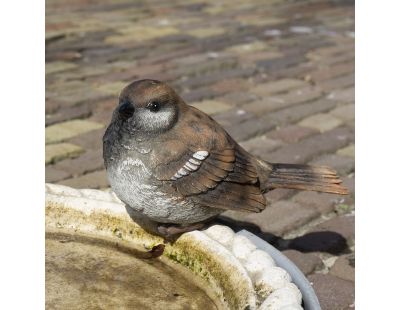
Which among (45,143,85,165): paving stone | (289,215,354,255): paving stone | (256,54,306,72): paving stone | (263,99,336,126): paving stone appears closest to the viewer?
(289,215,354,255): paving stone

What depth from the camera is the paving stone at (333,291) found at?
8.58 feet

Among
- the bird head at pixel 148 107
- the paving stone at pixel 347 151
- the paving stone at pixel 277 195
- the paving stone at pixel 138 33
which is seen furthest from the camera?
the paving stone at pixel 138 33

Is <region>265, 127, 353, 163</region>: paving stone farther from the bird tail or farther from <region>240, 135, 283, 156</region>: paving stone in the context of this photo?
the bird tail

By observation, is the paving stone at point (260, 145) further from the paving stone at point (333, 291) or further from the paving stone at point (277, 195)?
the paving stone at point (333, 291)

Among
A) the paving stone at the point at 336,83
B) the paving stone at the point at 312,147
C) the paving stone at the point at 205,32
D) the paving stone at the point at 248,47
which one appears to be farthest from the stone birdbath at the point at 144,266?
the paving stone at the point at 205,32

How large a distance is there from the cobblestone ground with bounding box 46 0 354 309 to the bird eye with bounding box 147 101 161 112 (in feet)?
3.34

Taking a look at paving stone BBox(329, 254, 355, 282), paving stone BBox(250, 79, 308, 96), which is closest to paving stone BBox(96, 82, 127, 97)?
paving stone BBox(250, 79, 308, 96)

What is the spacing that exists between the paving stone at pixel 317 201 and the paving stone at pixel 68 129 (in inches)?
56.1

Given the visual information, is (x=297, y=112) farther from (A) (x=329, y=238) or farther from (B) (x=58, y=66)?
(B) (x=58, y=66)

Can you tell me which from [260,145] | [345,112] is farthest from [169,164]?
[345,112]

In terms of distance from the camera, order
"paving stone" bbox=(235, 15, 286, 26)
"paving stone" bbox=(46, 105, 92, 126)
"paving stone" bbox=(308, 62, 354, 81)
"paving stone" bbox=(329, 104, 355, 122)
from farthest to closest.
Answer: "paving stone" bbox=(235, 15, 286, 26) < "paving stone" bbox=(308, 62, 354, 81) < "paving stone" bbox=(329, 104, 355, 122) < "paving stone" bbox=(46, 105, 92, 126)

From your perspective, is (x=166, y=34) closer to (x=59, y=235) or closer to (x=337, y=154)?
(x=337, y=154)

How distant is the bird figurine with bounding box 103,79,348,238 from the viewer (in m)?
2.22
